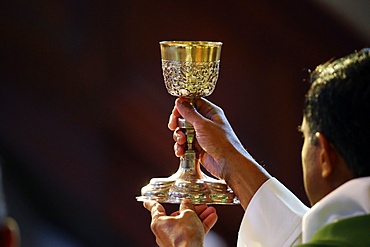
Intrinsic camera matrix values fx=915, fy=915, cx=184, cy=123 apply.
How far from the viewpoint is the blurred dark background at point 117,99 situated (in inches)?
148

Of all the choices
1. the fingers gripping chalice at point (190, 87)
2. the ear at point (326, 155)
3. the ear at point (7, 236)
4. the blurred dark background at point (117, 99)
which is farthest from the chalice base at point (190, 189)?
the blurred dark background at point (117, 99)

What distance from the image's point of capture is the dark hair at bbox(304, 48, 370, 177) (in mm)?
1437

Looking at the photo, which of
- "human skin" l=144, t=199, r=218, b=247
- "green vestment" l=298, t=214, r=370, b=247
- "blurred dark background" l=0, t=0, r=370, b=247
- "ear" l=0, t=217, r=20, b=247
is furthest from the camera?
"blurred dark background" l=0, t=0, r=370, b=247

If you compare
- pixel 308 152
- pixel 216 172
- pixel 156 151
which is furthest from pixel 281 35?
pixel 308 152

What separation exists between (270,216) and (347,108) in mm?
664

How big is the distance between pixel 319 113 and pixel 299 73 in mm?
2263

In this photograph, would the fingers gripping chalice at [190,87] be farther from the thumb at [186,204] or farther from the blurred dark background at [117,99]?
the blurred dark background at [117,99]

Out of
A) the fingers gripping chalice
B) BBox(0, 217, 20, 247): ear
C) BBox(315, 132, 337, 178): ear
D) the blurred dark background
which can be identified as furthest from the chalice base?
the blurred dark background

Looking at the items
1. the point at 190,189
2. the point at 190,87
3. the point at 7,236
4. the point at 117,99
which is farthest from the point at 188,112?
the point at 117,99

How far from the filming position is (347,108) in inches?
56.7

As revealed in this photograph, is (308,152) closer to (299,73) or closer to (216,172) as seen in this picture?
(216,172)

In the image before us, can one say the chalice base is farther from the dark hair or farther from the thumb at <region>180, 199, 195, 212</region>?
the dark hair

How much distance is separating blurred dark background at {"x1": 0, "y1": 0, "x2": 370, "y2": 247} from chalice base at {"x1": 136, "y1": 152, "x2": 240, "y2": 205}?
63.6 inches

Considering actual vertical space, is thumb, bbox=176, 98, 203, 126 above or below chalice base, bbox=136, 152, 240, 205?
above
